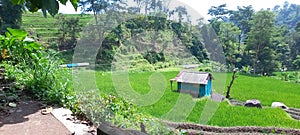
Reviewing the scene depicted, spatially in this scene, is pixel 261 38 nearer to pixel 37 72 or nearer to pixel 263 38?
pixel 263 38

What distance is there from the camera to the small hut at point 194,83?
1916 mm

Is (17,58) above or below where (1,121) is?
above

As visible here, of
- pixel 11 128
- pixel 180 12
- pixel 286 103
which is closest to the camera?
pixel 11 128

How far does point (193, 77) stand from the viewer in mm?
2072

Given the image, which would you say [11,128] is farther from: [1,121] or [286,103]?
[286,103]

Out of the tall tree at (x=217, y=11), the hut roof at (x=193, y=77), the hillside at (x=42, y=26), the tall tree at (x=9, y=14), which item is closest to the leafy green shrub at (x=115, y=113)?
the hut roof at (x=193, y=77)

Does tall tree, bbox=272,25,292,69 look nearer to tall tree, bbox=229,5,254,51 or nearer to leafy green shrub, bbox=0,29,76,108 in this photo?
tall tree, bbox=229,5,254,51

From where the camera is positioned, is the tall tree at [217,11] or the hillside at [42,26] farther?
the hillside at [42,26]

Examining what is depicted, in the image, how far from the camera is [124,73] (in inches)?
69.9

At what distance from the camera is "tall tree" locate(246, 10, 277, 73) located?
2.87m

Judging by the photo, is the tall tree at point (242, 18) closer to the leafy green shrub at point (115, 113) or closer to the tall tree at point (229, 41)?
the tall tree at point (229, 41)

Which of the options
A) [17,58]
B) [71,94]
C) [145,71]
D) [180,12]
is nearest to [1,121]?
[71,94]

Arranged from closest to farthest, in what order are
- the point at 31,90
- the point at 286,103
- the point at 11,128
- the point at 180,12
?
1. the point at 11,128
2. the point at 180,12
3. the point at 31,90
4. the point at 286,103

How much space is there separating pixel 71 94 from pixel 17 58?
1194mm
